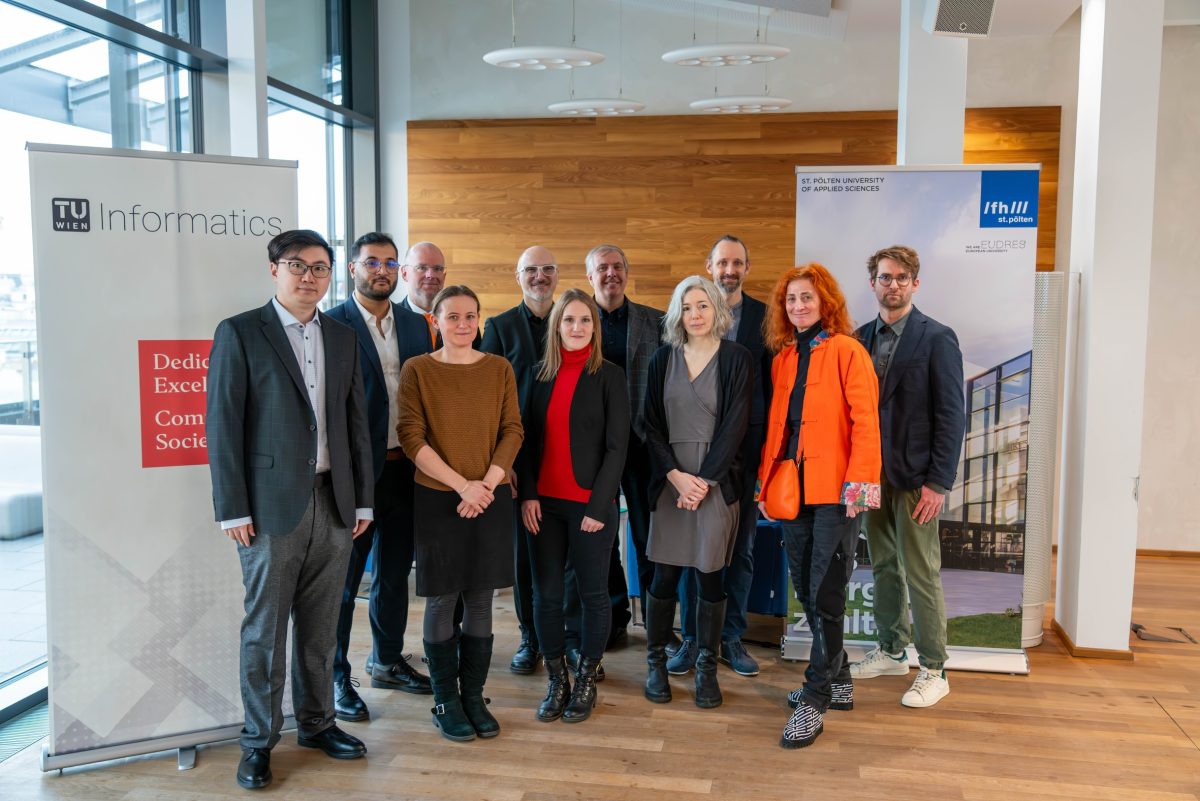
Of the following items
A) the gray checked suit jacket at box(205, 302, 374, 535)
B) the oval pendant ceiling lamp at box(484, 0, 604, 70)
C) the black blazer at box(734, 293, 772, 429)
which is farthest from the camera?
the oval pendant ceiling lamp at box(484, 0, 604, 70)

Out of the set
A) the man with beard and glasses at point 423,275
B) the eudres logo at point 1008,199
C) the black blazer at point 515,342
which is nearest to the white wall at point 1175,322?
the eudres logo at point 1008,199

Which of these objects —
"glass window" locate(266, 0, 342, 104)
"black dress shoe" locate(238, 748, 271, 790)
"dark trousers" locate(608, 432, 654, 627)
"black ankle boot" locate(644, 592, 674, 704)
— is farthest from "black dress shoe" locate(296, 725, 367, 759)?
"glass window" locate(266, 0, 342, 104)

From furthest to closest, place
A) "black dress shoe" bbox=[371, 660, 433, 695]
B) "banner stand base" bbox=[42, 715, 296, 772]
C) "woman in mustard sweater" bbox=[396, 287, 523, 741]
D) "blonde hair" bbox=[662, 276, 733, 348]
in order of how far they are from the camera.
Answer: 1. "black dress shoe" bbox=[371, 660, 433, 695]
2. "blonde hair" bbox=[662, 276, 733, 348]
3. "woman in mustard sweater" bbox=[396, 287, 523, 741]
4. "banner stand base" bbox=[42, 715, 296, 772]

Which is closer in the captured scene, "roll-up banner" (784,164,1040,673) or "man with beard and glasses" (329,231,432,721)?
"man with beard and glasses" (329,231,432,721)

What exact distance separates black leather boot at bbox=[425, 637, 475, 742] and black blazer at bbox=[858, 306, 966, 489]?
1.88 m

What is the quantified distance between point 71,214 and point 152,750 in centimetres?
184

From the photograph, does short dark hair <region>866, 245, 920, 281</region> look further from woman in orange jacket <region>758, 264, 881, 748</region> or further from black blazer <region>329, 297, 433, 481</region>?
black blazer <region>329, 297, 433, 481</region>

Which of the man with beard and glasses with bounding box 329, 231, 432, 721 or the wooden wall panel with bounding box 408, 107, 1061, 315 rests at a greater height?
the wooden wall panel with bounding box 408, 107, 1061, 315

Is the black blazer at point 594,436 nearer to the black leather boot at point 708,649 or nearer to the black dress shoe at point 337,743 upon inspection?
the black leather boot at point 708,649

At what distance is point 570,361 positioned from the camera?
355cm

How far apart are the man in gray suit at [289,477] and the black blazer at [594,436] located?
0.67m

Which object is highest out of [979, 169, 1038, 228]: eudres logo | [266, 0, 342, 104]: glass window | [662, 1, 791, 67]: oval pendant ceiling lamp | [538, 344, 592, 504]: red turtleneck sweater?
[266, 0, 342, 104]: glass window

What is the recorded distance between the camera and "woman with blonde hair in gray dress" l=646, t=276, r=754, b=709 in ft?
11.7

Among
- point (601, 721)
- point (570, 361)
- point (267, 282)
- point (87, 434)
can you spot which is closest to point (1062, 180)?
point (570, 361)
